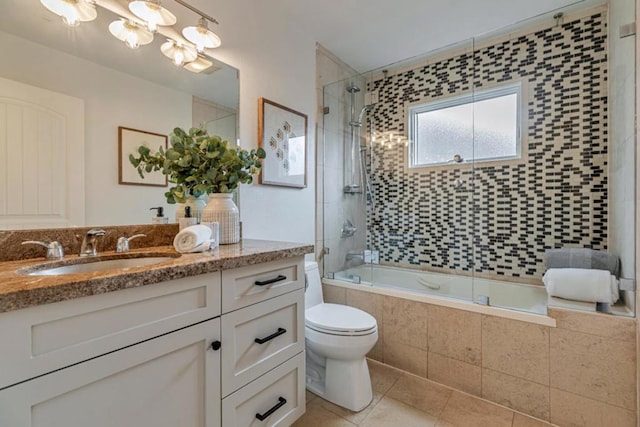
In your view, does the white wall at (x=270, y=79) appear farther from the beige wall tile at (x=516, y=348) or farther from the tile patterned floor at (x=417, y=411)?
the beige wall tile at (x=516, y=348)

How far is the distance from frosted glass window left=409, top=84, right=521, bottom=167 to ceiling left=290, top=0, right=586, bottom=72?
0.48m

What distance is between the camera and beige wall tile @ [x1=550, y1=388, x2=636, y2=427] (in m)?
1.31

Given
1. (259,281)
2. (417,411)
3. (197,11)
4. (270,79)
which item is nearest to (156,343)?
(259,281)

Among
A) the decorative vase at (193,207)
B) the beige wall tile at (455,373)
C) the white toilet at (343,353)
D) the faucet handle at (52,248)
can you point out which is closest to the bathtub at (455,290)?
the beige wall tile at (455,373)

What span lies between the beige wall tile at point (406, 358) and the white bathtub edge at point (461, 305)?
0.32 metres

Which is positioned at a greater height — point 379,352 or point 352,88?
point 352,88

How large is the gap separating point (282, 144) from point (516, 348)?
1798 mm

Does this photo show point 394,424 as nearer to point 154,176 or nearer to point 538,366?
point 538,366

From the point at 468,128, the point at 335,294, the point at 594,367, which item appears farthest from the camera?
the point at 468,128

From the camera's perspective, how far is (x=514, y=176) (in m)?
2.26

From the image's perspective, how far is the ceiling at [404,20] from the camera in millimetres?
1909

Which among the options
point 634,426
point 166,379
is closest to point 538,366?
point 634,426

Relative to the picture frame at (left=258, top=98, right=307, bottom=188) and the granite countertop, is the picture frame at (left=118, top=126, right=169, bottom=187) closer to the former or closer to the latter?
the granite countertop

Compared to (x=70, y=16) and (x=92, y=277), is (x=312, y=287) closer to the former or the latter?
(x=92, y=277)
